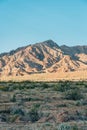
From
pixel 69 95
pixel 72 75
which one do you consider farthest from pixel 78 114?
pixel 72 75

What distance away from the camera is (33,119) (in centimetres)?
2159

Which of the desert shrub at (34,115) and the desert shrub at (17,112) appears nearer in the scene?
the desert shrub at (34,115)

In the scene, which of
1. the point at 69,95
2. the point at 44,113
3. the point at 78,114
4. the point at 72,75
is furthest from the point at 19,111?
the point at 72,75

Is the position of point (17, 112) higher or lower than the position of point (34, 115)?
higher

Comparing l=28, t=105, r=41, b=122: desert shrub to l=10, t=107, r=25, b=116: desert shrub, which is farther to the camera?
l=10, t=107, r=25, b=116: desert shrub

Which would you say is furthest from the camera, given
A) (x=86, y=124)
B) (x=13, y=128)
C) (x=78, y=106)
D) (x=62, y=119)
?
(x=78, y=106)

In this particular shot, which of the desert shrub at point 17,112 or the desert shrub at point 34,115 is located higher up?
the desert shrub at point 17,112

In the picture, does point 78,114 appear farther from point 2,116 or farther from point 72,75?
point 72,75

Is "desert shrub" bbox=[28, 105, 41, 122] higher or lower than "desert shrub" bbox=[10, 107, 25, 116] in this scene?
lower

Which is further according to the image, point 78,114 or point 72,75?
point 72,75

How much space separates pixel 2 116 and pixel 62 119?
330cm

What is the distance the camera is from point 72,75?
16162 centimetres

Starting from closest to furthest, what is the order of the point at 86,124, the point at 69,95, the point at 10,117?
the point at 86,124, the point at 10,117, the point at 69,95

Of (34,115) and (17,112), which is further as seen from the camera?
(17,112)
